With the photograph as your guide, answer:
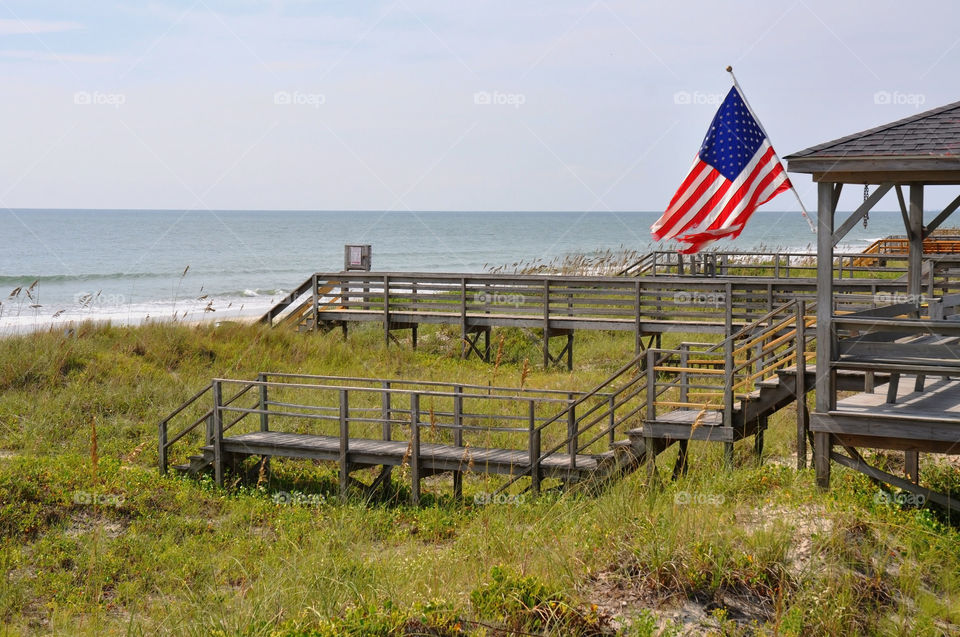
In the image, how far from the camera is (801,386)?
1034 centimetres

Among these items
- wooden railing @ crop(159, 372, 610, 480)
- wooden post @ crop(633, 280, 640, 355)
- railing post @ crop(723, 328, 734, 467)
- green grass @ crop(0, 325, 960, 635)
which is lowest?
green grass @ crop(0, 325, 960, 635)

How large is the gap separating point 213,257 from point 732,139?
229ft

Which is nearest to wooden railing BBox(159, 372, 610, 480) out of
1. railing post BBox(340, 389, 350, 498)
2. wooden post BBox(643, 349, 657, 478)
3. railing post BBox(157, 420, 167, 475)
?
railing post BBox(157, 420, 167, 475)

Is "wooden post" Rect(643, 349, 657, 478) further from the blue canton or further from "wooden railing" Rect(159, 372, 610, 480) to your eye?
the blue canton

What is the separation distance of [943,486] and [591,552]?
192 inches

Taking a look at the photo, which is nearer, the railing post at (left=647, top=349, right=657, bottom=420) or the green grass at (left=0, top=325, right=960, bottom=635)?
the green grass at (left=0, top=325, right=960, bottom=635)

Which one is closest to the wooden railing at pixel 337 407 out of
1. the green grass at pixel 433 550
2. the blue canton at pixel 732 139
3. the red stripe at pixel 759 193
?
the green grass at pixel 433 550

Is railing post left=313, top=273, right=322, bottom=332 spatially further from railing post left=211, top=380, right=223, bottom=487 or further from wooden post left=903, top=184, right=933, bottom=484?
wooden post left=903, top=184, right=933, bottom=484

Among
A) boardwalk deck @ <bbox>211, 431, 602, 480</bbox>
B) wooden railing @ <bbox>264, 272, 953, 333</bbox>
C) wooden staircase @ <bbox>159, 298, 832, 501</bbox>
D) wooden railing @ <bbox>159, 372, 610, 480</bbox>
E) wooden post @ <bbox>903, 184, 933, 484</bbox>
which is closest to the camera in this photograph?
wooden staircase @ <bbox>159, 298, 832, 501</bbox>

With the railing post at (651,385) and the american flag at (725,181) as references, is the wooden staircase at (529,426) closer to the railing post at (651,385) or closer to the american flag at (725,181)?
the railing post at (651,385)

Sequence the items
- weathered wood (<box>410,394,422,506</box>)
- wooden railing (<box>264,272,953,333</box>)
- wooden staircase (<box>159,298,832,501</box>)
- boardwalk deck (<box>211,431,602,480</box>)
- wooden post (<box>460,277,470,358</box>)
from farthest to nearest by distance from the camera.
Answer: wooden post (<box>460,277,470,358</box>) → wooden railing (<box>264,272,953,333</box>) → weathered wood (<box>410,394,422,506</box>) → boardwalk deck (<box>211,431,602,480</box>) → wooden staircase (<box>159,298,832,501</box>)

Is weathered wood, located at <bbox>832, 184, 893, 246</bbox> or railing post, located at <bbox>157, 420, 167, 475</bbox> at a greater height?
weathered wood, located at <bbox>832, 184, 893, 246</bbox>

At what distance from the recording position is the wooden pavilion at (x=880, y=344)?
9.03 meters

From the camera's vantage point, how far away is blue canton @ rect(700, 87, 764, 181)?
38.7 ft
